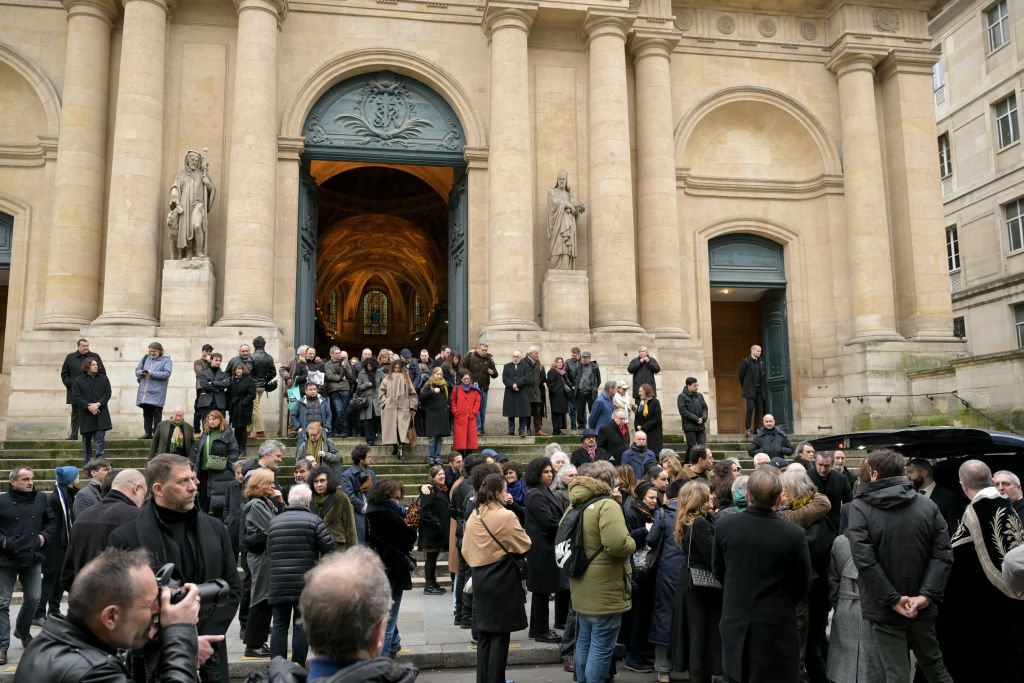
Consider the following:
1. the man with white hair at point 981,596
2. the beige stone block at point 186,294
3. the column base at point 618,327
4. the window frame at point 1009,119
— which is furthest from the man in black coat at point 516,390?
Result: the window frame at point 1009,119

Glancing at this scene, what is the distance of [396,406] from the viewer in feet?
43.9

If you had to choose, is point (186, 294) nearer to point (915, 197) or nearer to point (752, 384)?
→ point (752, 384)

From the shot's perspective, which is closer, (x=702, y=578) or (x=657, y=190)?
(x=702, y=578)

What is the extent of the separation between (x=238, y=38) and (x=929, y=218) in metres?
16.1

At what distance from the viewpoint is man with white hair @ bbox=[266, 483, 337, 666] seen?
592cm

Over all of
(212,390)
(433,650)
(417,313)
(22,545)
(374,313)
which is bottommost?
(433,650)

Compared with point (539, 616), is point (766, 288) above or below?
above

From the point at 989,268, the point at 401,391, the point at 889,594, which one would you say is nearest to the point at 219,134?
the point at 401,391

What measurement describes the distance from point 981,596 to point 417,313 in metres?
39.4

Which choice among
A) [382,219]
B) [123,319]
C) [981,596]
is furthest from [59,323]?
[382,219]

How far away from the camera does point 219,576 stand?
4.42m

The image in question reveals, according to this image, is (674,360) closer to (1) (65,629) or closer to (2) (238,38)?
(2) (238,38)

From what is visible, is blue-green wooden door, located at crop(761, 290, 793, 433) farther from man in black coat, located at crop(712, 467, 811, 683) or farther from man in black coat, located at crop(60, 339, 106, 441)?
man in black coat, located at crop(712, 467, 811, 683)

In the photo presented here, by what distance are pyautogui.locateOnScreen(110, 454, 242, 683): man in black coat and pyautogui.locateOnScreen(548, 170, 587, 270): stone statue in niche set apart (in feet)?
46.1
